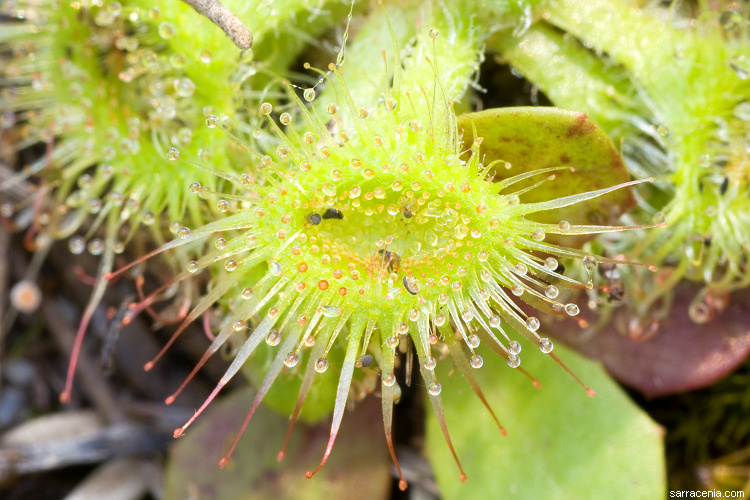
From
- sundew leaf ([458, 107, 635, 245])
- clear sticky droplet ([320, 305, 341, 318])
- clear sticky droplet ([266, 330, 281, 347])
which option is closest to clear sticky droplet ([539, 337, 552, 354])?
sundew leaf ([458, 107, 635, 245])

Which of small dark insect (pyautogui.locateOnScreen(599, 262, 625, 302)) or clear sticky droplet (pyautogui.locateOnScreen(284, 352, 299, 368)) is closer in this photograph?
clear sticky droplet (pyautogui.locateOnScreen(284, 352, 299, 368))

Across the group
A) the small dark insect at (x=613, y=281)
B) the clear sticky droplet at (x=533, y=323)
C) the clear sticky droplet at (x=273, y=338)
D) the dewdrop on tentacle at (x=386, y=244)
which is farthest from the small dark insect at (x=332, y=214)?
the small dark insect at (x=613, y=281)

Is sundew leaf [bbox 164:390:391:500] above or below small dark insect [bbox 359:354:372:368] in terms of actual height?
below

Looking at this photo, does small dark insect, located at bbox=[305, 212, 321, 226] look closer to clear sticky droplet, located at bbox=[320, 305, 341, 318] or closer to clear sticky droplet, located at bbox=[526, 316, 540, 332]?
clear sticky droplet, located at bbox=[320, 305, 341, 318]

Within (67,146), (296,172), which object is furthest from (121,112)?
(296,172)

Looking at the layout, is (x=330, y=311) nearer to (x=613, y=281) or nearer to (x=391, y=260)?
(x=391, y=260)

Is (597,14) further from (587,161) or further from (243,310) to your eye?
(243,310)

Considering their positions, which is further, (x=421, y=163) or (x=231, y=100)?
(x=231, y=100)

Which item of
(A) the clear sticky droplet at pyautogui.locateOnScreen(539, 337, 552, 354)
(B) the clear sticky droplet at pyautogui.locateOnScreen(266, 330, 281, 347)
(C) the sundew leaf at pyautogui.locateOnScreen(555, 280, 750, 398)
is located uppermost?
(B) the clear sticky droplet at pyautogui.locateOnScreen(266, 330, 281, 347)
